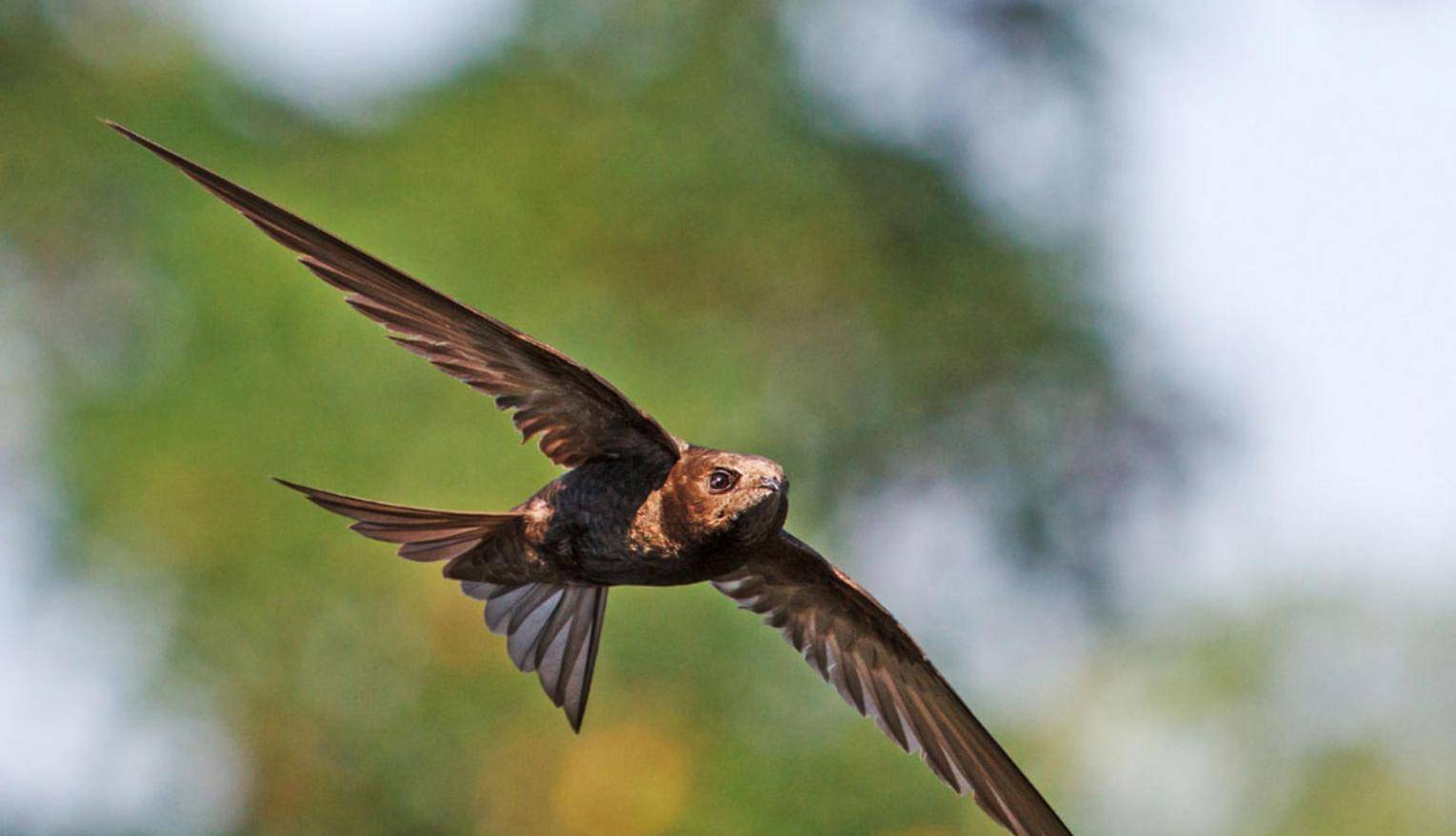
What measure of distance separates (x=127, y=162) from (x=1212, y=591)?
11.5 meters

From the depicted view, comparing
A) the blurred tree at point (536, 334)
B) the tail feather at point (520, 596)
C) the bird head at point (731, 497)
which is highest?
the blurred tree at point (536, 334)

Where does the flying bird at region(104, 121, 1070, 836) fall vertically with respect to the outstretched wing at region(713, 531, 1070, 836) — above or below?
below

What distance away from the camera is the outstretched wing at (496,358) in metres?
4.34

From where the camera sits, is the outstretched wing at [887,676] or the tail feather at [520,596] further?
the outstretched wing at [887,676]

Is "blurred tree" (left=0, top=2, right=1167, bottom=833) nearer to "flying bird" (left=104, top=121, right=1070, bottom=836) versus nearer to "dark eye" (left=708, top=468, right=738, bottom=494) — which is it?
"flying bird" (left=104, top=121, right=1070, bottom=836)

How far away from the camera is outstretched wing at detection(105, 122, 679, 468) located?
434cm

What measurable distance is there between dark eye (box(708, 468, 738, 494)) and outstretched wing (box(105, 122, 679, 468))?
204 millimetres

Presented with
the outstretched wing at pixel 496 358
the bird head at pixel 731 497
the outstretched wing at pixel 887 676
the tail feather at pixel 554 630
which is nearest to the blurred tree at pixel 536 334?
the outstretched wing at pixel 887 676

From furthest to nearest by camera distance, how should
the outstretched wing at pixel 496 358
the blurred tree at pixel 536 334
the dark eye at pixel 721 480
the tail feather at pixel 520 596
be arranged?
the blurred tree at pixel 536 334 < the tail feather at pixel 520 596 < the dark eye at pixel 721 480 < the outstretched wing at pixel 496 358

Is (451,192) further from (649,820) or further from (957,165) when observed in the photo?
(649,820)

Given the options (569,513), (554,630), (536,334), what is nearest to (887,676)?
(554,630)

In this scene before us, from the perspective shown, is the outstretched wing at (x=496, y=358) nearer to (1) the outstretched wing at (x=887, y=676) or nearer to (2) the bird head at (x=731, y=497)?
(2) the bird head at (x=731, y=497)

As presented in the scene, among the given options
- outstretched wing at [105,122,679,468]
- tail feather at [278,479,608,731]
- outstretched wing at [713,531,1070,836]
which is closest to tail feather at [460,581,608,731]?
tail feather at [278,479,608,731]

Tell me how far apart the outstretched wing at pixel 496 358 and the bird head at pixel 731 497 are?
0.62 feet
